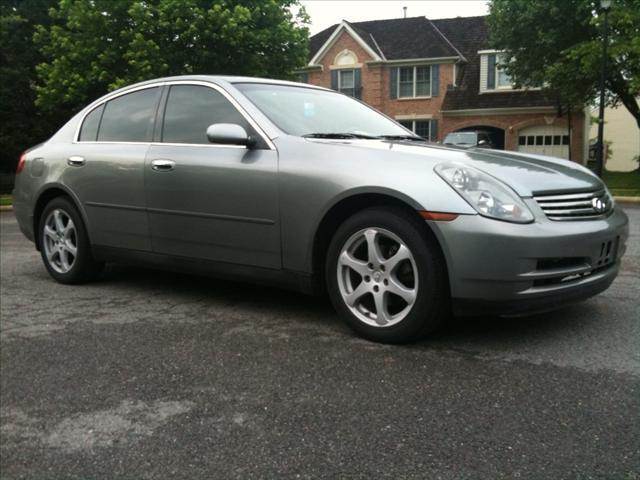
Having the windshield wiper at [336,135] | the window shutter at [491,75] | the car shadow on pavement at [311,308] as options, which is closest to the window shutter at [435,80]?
the window shutter at [491,75]

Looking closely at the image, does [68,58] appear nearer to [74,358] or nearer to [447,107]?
[447,107]

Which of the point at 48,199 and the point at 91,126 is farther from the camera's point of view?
the point at 48,199

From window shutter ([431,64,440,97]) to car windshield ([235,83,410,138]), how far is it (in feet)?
96.0

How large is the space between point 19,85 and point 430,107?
753 inches

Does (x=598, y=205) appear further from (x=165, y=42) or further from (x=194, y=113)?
(x=165, y=42)

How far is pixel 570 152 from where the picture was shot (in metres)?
30.6

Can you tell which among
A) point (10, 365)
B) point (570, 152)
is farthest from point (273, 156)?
point (570, 152)

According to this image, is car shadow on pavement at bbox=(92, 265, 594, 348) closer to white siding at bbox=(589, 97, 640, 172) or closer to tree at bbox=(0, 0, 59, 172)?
tree at bbox=(0, 0, 59, 172)

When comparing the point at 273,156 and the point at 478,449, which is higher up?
the point at 273,156

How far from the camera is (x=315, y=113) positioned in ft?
15.0

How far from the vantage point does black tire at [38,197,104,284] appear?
5316 millimetres

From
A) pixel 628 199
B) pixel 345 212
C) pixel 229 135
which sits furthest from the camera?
pixel 628 199

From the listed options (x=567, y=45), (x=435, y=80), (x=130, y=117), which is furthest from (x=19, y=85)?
(x=130, y=117)

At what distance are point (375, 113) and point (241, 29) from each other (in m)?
18.0
